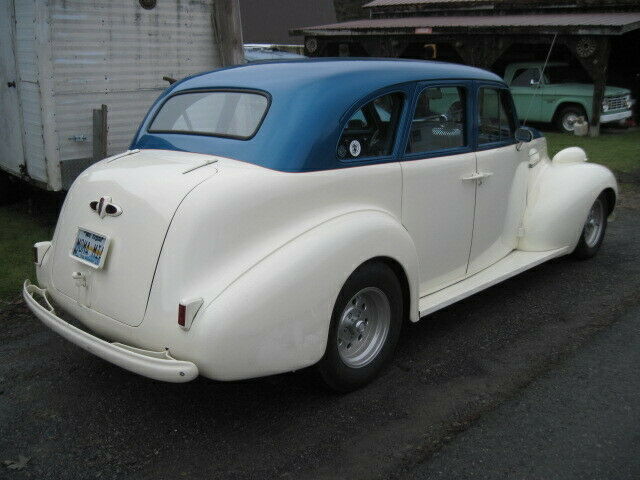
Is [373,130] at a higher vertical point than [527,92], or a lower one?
higher

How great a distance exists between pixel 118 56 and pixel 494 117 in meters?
4.05

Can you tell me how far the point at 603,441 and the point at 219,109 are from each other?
2.68 m

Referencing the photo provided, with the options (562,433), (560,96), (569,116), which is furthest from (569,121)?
(562,433)

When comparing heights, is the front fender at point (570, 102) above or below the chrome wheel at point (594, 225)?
above

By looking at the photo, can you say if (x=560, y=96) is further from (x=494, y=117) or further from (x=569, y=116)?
(x=494, y=117)

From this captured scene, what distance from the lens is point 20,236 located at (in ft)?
21.5

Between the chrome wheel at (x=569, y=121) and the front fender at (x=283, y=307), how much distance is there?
12315 millimetres

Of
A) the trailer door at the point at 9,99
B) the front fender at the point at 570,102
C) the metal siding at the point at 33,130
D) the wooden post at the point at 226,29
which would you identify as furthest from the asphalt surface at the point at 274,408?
the front fender at the point at 570,102

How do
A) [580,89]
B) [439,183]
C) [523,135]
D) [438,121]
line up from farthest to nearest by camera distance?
[580,89], [523,135], [438,121], [439,183]

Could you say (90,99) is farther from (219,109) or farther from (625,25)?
(625,25)

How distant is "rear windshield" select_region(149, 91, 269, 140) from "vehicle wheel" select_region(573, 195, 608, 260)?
338 centimetres

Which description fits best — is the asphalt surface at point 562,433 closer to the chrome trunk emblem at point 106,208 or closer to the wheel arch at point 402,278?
the wheel arch at point 402,278

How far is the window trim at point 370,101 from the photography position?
11.6ft

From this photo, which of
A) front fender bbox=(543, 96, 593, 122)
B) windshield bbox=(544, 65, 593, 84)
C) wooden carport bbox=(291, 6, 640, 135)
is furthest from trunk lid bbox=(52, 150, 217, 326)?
windshield bbox=(544, 65, 593, 84)
